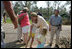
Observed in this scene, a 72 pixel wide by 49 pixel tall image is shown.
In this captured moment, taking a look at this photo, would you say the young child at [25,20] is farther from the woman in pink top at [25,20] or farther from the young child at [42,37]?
the young child at [42,37]

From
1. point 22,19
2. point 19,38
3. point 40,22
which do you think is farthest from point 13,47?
point 40,22

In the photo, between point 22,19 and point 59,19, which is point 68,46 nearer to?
point 59,19

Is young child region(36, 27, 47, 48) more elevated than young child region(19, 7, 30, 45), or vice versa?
young child region(19, 7, 30, 45)

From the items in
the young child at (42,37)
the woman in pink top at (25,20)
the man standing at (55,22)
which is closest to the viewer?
the young child at (42,37)

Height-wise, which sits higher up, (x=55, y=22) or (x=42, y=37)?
(x=55, y=22)

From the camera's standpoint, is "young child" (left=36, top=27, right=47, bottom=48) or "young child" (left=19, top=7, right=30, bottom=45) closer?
"young child" (left=36, top=27, right=47, bottom=48)

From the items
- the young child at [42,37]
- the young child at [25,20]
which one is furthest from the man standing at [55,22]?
the young child at [42,37]

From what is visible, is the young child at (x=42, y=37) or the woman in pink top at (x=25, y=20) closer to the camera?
the young child at (x=42, y=37)

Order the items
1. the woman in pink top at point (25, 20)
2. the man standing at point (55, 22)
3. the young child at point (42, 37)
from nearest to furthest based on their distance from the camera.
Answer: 1. the young child at point (42, 37)
2. the woman in pink top at point (25, 20)
3. the man standing at point (55, 22)

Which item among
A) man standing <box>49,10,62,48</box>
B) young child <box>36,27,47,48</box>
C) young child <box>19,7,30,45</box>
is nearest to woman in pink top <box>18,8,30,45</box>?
young child <box>19,7,30,45</box>

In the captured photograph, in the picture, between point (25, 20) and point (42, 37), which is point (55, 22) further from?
point (42, 37)

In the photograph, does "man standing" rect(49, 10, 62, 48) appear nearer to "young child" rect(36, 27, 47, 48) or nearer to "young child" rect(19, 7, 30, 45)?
"young child" rect(19, 7, 30, 45)

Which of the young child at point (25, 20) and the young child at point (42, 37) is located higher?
the young child at point (25, 20)

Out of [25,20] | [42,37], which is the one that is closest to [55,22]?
[25,20]
